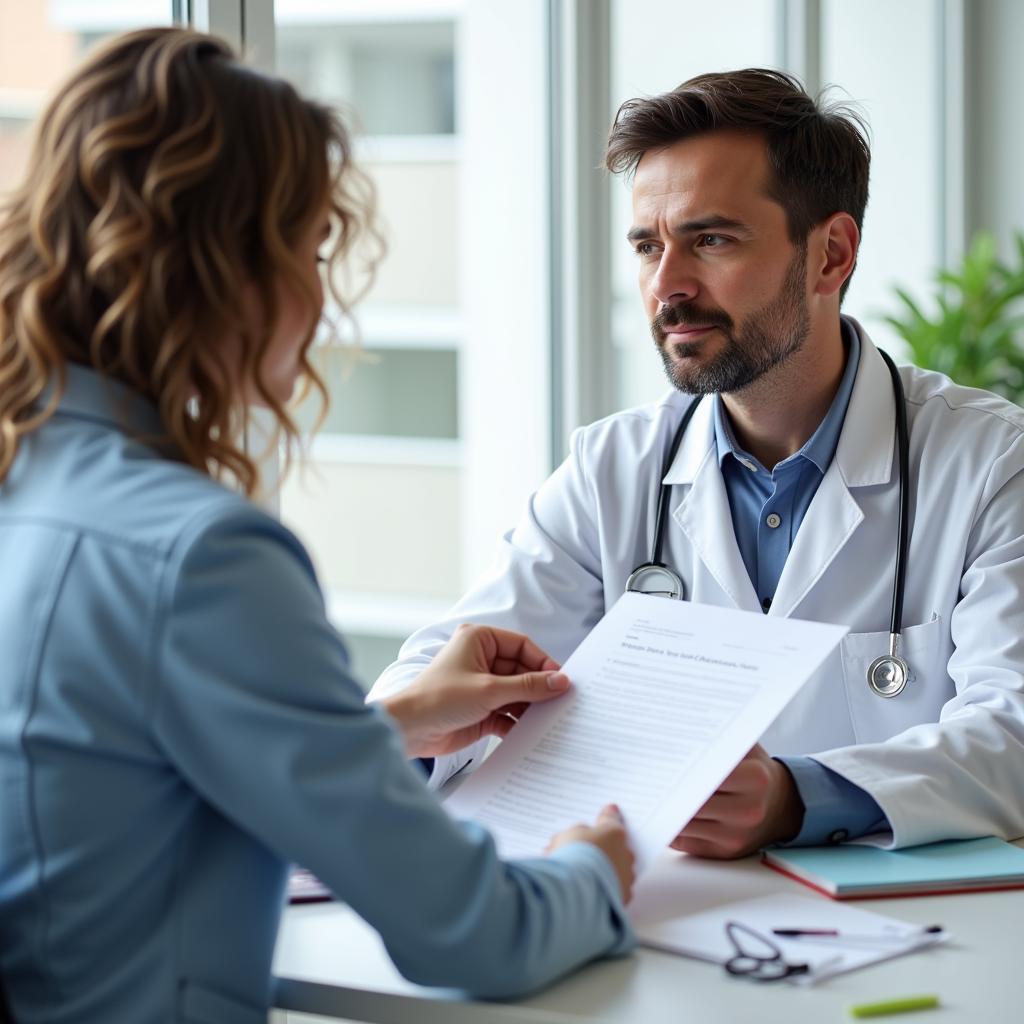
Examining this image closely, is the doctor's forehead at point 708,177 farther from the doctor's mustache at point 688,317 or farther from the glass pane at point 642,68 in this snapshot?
the glass pane at point 642,68

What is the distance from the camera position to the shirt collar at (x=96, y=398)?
2.98 feet

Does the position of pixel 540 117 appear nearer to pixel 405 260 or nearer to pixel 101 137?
pixel 101 137

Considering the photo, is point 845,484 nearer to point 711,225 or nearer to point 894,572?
point 894,572

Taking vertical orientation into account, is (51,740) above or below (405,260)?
below

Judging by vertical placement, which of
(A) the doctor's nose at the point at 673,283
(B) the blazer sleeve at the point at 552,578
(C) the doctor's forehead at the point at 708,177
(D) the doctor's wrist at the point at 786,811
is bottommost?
(D) the doctor's wrist at the point at 786,811

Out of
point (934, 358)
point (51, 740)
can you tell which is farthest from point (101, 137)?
point (934, 358)

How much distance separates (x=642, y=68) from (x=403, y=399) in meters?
3.77

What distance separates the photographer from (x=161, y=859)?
0.87 m

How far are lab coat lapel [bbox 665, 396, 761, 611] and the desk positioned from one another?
0.64 meters

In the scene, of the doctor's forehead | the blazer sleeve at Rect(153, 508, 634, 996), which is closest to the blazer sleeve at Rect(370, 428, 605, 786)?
the doctor's forehead

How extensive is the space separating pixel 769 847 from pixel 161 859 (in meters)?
0.60

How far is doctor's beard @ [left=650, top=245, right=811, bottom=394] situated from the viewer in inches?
70.9

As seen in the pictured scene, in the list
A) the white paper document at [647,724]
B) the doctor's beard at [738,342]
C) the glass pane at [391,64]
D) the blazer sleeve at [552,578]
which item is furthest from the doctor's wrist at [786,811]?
the glass pane at [391,64]

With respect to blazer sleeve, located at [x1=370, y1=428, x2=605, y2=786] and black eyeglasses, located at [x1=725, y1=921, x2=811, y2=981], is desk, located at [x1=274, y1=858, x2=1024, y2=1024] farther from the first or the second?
blazer sleeve, located at [x1=370, y1=428, x2=605, y2=786]
